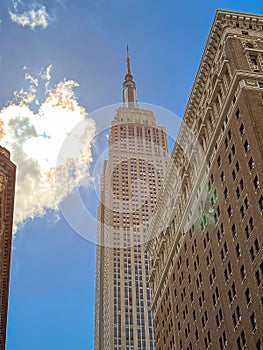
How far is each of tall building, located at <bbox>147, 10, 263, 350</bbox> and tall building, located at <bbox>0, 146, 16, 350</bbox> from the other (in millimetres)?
27821

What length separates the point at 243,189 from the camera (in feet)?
228

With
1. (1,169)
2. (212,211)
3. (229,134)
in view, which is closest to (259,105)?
(229,134)

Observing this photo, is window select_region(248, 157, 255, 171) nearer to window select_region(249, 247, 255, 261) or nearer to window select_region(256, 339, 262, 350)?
window select_region(249, 247, 255, 261)

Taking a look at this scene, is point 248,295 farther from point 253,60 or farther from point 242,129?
point 253,60

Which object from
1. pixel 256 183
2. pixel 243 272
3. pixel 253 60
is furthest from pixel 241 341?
pixel 253 60

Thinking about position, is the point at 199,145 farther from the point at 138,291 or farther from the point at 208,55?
the point at 138,291

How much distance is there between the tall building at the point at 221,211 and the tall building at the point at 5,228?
27821mm

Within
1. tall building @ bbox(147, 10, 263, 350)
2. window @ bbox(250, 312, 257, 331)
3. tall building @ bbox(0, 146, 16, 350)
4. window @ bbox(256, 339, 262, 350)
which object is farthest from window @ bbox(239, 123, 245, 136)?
tall building @ bbox(0, 146, 16, 350)

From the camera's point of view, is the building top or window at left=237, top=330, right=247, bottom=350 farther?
the building top

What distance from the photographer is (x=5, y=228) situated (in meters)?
88.8

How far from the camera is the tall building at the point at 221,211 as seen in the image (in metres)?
66.1

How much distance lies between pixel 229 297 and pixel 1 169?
40.4m

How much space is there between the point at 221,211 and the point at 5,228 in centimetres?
3438

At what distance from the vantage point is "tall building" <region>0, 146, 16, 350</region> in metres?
87.9
